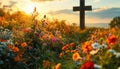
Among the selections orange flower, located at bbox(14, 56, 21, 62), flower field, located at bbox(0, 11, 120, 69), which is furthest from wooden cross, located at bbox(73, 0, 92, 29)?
orange flower, located at bbox(14, 56, 21, 62)

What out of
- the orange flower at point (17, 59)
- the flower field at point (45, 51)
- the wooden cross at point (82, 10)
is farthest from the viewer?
the wooden cross at point (82, 10)

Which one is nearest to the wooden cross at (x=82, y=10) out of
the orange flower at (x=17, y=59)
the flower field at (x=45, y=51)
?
the flower field at (x=45, y=51)

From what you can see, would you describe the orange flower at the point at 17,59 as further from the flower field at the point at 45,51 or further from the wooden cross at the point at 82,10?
the wooden cross at the point at 82,10

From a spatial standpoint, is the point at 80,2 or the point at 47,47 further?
the point at 80,2

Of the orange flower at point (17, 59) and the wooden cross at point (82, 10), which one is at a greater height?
the orange flower at point (17, 59)

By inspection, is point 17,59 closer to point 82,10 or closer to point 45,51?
point 45,51

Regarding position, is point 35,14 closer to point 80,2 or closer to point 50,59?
point 50,59

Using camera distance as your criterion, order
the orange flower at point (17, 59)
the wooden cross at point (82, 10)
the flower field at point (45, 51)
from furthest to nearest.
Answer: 1. the wooden cross at point (82, 10)
2. the orange flower at point (17, 59)
3. the flower field at point (45, 51)

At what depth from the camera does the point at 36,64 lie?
404 inches

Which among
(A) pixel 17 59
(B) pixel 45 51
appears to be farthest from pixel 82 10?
(A) pixel 17 59

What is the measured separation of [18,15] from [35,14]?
5208 mm

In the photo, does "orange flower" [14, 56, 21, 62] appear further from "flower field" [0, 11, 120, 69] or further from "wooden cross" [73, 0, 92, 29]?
"wooden cross" [73, 0, 92, 29]

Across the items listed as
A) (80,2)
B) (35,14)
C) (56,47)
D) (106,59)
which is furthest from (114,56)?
(80,2)

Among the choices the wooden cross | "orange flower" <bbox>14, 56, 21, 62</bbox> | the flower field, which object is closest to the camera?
the flower field
